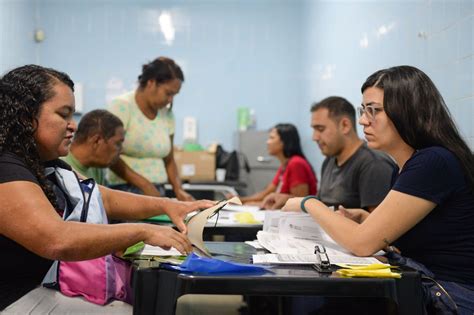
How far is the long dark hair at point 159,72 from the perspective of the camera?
324 centimetres

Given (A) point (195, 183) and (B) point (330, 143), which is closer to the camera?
(B) point (330, 143)

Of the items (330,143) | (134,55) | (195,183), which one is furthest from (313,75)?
(330,143)

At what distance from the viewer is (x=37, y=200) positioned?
125 centimetres

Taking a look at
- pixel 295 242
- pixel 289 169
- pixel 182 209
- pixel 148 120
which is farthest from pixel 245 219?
pixel 289 169

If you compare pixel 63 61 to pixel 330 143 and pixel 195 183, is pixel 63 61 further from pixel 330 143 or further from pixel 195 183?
pixel 330 143

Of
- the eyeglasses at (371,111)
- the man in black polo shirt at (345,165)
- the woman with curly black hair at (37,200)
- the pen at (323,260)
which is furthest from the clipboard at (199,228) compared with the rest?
the man in black polo shirt at (345,165)

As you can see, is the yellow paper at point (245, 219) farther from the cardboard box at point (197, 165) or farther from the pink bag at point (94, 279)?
the cardboard box at point (197, 165)

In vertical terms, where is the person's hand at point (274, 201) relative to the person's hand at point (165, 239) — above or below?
below

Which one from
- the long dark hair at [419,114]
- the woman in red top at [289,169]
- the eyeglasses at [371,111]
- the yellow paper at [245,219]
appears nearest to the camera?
the long dark hair at [419,114]

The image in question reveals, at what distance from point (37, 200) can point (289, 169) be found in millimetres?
2752

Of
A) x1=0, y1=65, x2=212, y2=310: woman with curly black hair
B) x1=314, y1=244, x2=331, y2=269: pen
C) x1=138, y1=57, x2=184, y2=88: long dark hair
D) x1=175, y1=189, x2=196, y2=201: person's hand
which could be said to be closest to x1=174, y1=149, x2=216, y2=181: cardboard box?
x1=175, y1=189, x2=196, y2=201: person's hand

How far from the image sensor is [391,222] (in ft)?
4.59

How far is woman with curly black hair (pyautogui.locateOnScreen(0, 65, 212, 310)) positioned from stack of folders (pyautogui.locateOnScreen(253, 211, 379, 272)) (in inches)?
10.2

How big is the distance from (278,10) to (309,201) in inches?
183
